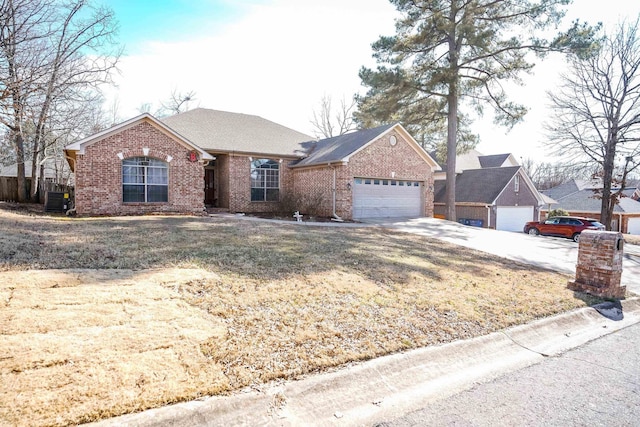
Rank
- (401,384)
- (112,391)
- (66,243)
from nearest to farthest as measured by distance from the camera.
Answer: (112,391) < (401,384) < (66,243)

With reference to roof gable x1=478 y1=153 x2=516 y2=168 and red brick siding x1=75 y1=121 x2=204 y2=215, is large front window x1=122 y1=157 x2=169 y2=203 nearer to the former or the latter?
red brick siding x1=75 y1=121 x2=204 y2=215

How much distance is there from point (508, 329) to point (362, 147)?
43.8 ft

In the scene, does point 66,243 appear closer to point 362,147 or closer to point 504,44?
point 362,147

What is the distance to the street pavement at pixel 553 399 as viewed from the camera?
3094 millimetres

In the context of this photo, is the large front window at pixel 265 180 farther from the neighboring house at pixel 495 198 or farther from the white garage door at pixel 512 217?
the white garage door at pixel 512 217

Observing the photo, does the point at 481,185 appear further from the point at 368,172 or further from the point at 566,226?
the point at 368,172

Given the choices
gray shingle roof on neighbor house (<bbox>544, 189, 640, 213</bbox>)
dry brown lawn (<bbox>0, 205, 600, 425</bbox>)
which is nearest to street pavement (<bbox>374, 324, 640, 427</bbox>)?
dry brown lawn (<bbox>0, 205, 600, 425</bbox>)

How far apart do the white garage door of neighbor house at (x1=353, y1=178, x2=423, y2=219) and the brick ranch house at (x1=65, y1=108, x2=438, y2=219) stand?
0.05m

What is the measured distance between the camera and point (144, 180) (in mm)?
15016

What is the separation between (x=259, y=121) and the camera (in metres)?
22.7

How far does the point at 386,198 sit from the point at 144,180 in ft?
36.4

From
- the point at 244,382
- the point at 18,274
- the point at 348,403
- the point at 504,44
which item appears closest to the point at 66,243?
the point at 18,274

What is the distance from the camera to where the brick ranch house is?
563 inches

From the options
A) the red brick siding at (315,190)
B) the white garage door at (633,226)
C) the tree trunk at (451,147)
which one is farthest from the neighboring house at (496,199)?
the red brick siding at (315,190)
